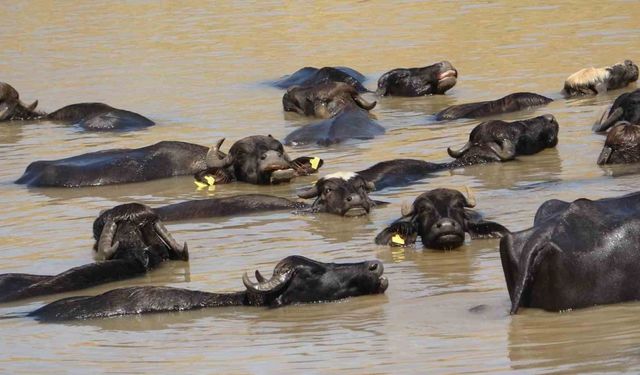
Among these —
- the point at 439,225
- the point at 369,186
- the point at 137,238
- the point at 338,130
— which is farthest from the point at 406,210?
the point at 338,130

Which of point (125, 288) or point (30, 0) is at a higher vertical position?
point (30, 0)

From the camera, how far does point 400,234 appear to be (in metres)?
11.4

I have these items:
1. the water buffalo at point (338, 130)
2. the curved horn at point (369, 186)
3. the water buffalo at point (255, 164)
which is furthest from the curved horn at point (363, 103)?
the curved horn at point (369, 186)

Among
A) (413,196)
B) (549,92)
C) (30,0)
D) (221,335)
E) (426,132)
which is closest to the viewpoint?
(221,335)

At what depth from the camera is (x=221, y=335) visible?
360 inches

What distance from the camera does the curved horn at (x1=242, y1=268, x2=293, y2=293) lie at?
9.56 m

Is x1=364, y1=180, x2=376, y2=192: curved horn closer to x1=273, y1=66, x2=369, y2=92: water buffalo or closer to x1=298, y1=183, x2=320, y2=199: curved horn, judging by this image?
x1=298, y1=183, x2=320, y2=199: curved horn

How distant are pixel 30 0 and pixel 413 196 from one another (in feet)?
72.7

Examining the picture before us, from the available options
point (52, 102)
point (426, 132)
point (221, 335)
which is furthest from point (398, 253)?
point (52, 102)

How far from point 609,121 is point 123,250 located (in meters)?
6.06

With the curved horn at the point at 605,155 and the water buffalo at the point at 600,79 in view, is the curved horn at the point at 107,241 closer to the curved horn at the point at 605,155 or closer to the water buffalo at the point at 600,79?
the curved horn at the point at 605,155

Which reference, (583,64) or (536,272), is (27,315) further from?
(583,64)

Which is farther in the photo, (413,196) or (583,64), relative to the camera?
(583,64)

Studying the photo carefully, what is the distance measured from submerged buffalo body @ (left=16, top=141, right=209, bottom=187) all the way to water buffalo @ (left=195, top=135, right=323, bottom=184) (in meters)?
0.64
